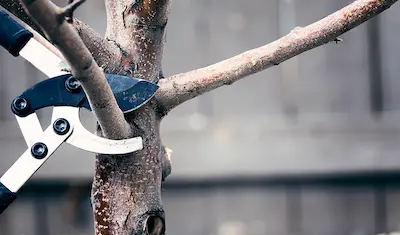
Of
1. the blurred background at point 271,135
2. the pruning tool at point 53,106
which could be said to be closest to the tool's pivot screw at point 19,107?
the pruning tool at point 53,106

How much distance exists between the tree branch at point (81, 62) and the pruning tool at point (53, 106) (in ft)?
0.06

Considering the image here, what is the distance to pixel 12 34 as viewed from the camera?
49 centimetres

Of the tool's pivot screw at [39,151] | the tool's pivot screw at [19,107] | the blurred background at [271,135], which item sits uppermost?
the blurred background at [271,135]

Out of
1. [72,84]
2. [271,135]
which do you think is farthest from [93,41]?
[271,135]

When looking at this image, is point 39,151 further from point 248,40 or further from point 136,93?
point 248,40

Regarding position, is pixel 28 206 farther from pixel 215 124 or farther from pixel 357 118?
pixel 357 118

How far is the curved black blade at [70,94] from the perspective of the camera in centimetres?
51

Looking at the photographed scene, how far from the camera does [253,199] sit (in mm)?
1474

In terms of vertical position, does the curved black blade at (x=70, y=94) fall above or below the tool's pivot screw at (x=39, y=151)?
above

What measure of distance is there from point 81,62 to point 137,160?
0.21m

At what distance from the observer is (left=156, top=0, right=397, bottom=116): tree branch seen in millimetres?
544

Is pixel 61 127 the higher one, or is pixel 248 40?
pixel 248 40

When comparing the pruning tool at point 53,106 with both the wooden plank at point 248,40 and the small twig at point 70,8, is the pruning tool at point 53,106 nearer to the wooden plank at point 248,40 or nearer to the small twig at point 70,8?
the small twig at point 70,8

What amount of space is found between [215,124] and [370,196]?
1.56 feet
